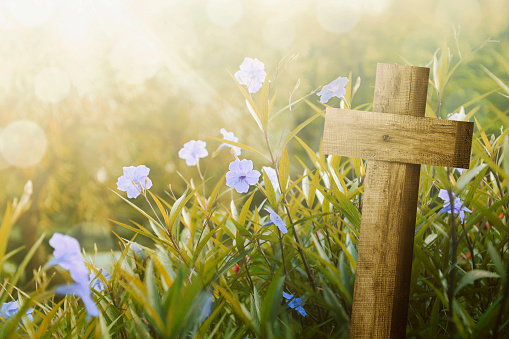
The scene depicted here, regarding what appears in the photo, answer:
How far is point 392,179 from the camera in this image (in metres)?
0.77

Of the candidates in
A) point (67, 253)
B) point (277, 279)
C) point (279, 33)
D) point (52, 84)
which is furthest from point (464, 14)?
point (67, 253)

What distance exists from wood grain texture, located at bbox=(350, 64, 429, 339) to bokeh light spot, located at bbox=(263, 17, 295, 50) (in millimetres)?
4875

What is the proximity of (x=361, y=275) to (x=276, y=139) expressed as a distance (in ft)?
13.0

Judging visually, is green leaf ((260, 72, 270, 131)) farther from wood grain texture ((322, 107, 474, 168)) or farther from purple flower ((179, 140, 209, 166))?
purple flower ((179, 140, 209, 166))

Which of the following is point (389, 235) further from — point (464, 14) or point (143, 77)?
point (464, 14)

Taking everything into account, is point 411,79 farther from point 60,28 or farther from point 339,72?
point 339,72

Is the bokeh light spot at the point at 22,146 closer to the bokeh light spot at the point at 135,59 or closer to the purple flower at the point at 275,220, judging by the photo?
the bokeh light spot at the point at 135,59

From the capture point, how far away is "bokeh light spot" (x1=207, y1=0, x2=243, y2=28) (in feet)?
18.7

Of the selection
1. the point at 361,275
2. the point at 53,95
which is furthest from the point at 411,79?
the point at 53,95

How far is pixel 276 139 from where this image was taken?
15.3 ft

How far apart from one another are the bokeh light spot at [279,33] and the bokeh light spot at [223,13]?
1.60 feet

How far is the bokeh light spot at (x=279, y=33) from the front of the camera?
5.58 m

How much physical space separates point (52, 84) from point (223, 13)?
9.69 ft

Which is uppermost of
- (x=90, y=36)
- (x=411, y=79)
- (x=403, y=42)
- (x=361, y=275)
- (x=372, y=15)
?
(x=372, y=15)
